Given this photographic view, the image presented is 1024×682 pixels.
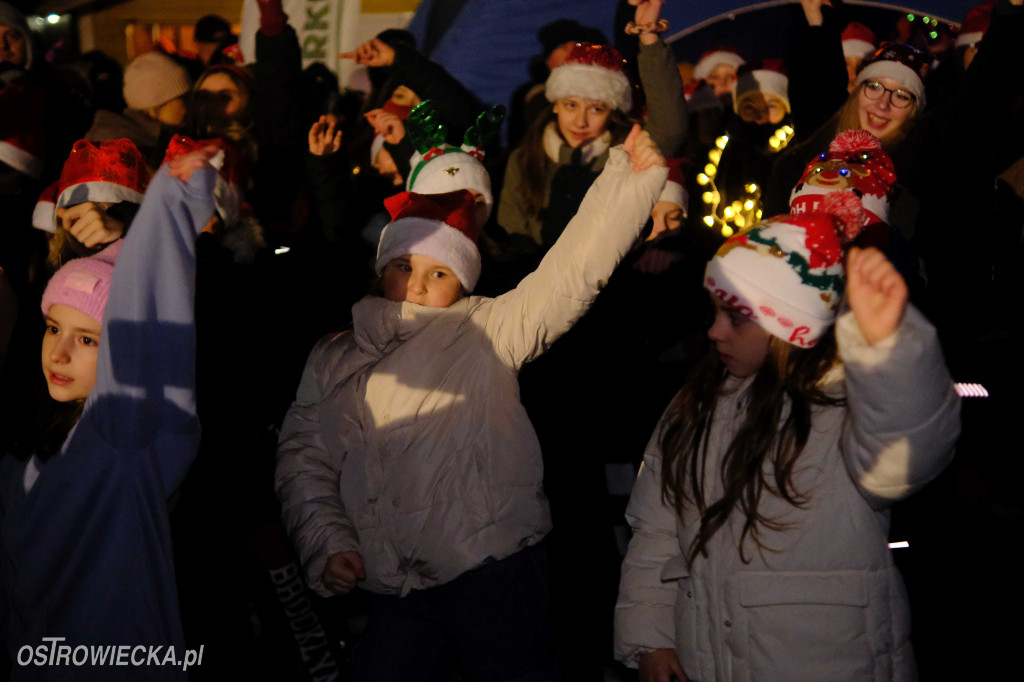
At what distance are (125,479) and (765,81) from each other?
3843 millimetres

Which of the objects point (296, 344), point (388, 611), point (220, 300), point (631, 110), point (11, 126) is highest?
point (631, 110)

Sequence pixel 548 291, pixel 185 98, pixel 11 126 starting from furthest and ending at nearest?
pixel 185 98 < pixel 11 126 < pixel 548 291

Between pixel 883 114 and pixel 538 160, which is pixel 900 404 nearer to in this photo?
pixel 883 114

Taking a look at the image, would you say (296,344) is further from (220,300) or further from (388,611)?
(388,611)

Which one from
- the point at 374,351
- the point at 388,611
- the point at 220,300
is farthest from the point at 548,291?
the point at 220,300

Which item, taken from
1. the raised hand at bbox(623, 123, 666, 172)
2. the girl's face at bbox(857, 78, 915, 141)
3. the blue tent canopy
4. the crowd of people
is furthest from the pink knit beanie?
the blue tent canopy

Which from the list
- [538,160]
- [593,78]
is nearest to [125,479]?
[538,160]

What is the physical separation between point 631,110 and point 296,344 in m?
1.99

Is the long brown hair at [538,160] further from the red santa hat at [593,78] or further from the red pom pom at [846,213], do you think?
the red pom pom at [846,213]

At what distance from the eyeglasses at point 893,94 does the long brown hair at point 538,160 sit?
3.40 feet

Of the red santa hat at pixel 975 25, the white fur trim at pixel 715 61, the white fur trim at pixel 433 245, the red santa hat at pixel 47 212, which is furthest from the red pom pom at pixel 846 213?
the white fur trim at pixel 715 61

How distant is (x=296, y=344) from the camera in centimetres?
352

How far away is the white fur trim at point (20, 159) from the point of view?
388cm

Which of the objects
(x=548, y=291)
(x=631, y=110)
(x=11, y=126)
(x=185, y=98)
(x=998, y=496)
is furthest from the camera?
(x=185, y=98)
